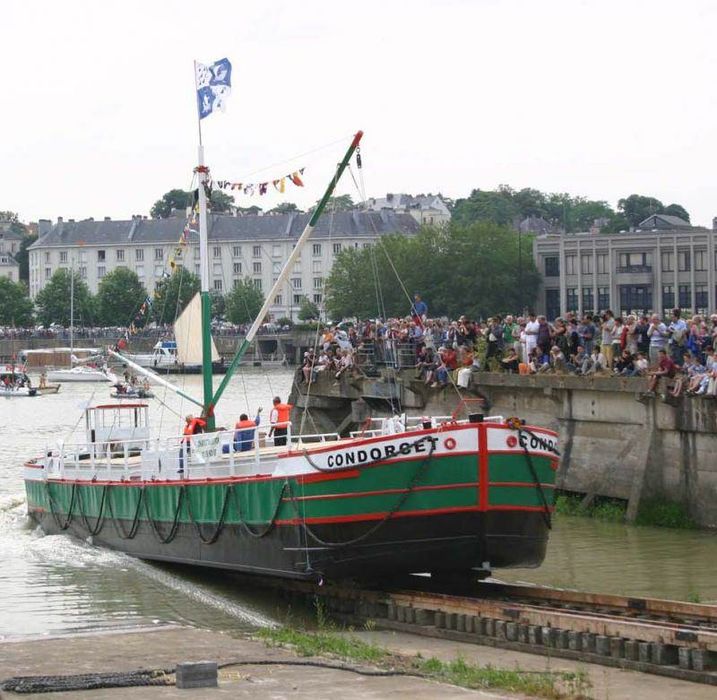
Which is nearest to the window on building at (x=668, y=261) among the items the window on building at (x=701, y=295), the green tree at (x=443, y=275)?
the window on building at (x=701, y=295)

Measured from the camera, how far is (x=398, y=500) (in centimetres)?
2403

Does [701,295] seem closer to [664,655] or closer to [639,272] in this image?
[639,272]

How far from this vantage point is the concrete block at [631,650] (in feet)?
63.7

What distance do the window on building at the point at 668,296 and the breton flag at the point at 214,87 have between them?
70.6 m

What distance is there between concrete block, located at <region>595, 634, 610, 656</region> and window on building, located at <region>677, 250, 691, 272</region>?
8208cm

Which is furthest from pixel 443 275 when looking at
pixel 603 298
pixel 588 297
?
pixel 603 298

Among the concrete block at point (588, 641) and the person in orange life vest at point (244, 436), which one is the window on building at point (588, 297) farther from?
the concrete block at point (588, 641)

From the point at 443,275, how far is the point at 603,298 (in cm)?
4131

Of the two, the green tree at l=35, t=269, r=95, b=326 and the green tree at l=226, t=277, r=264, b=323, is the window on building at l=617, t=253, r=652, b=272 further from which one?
the green tree at l=35, t=269, r=95, b=326

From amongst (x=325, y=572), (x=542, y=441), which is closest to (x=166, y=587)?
(x=325, y=572)

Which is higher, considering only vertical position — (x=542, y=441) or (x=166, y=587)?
(x=542, y=441)

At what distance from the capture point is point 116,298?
181m

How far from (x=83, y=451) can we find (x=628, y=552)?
1262 centimetres

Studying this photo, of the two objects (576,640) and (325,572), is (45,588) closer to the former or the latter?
(325,572)
